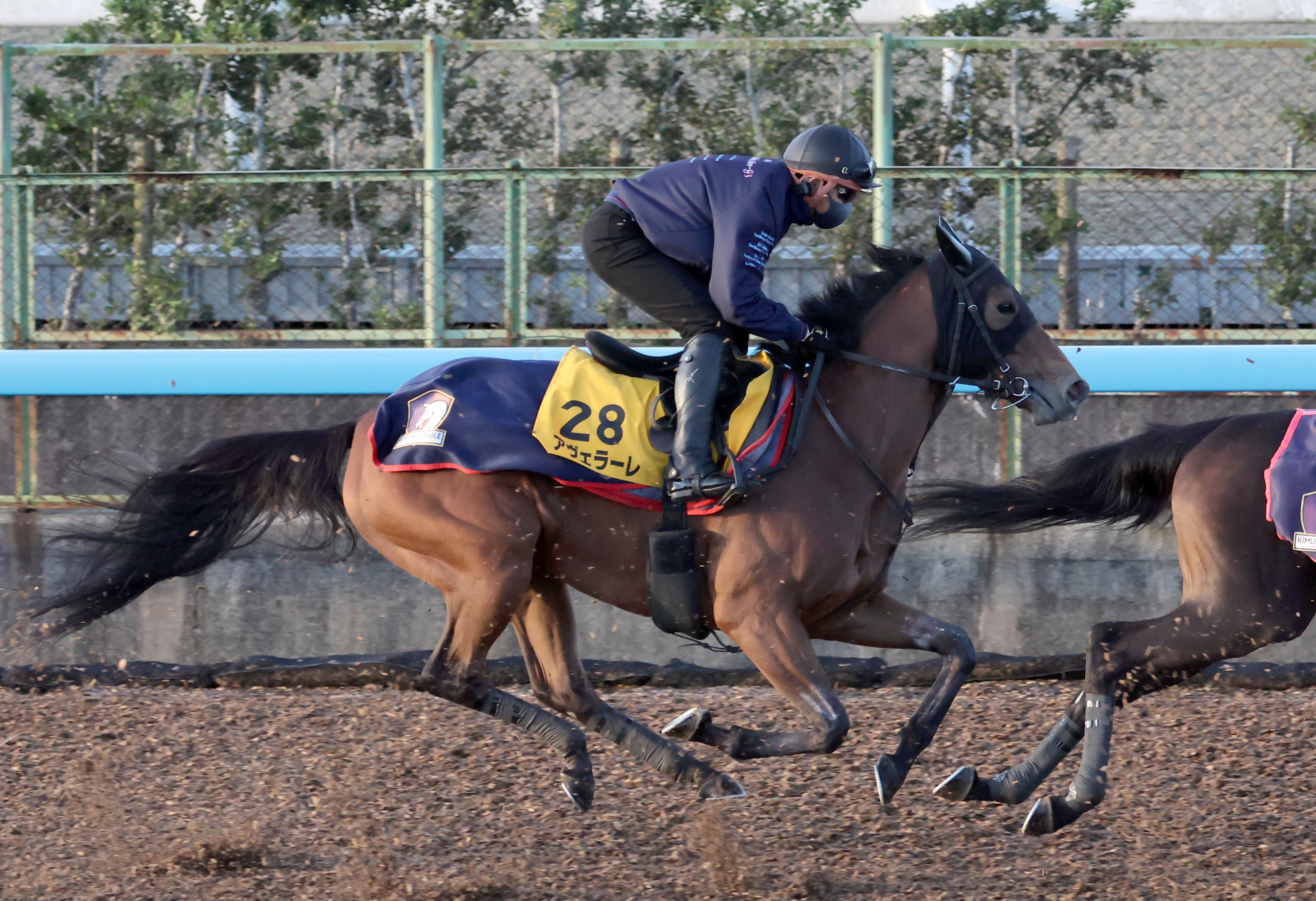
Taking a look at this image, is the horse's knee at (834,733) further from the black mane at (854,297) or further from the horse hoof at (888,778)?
the black mane at (854,297)

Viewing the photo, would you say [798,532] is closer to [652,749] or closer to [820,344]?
[820,344]

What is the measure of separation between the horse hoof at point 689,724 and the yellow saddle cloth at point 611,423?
67 cm

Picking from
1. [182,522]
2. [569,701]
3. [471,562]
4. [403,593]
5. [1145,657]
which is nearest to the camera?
[471,562]

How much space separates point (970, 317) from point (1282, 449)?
972mm

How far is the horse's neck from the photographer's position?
12.8 ft

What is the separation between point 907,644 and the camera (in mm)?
3879

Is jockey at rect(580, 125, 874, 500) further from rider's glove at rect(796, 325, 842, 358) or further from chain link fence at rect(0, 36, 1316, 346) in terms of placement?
chain link fence at rect(0, 36, 1316, 346)

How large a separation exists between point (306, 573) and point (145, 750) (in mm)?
1152

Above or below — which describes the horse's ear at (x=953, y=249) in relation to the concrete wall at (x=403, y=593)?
above

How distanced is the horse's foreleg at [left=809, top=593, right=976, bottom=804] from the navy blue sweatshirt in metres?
0.82

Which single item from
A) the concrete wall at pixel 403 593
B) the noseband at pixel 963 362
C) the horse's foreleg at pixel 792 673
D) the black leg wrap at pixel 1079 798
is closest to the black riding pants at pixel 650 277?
the noseband at pixel 963 362

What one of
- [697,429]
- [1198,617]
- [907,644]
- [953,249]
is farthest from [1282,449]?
[697,429]

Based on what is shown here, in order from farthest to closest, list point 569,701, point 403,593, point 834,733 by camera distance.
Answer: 1. point 403,593
2. point 569,701
3. point 834,733

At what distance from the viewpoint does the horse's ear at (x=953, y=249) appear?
389 centimetres
